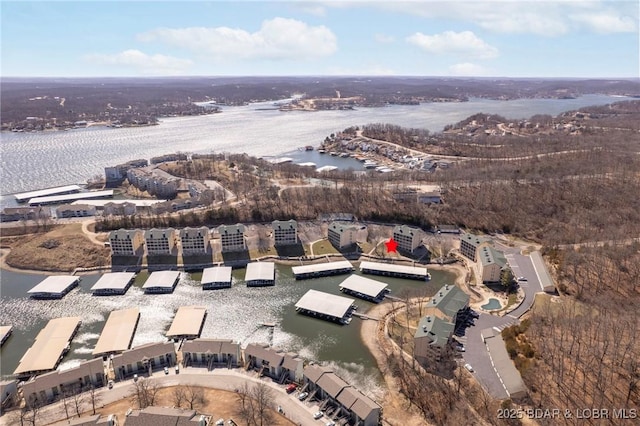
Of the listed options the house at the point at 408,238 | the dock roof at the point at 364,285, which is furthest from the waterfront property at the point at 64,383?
the house at the point at 408,238

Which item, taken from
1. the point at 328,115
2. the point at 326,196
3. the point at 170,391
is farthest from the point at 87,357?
the point at 328,115

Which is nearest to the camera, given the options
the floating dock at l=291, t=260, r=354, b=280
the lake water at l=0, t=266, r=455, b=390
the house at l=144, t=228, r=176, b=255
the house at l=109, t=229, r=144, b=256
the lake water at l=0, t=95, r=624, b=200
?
the lake water at l=0, t=266, r=455, b=390

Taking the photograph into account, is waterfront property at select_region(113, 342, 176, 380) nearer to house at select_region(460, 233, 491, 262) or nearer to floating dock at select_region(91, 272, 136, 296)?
floating dock at select_region(91, 272, 136, 296)

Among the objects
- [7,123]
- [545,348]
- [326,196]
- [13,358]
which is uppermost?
[7,123]

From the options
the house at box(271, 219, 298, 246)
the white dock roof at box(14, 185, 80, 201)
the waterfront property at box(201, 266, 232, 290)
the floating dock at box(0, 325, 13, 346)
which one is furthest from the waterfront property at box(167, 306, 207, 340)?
the white dock roof at box(14, 185, 80, 201)

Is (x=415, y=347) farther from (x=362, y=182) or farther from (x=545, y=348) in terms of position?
(x=362, y=182)

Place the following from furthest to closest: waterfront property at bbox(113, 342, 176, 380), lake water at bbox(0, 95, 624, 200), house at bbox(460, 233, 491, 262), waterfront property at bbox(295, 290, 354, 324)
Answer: lake water at bbox(0, 95, 624, 200), house at bbox(460, 233, 491, 262), waterfront property at bbox(295, 290, 354, 324), waterfront property at bbox(113, 342, 176, 380)
